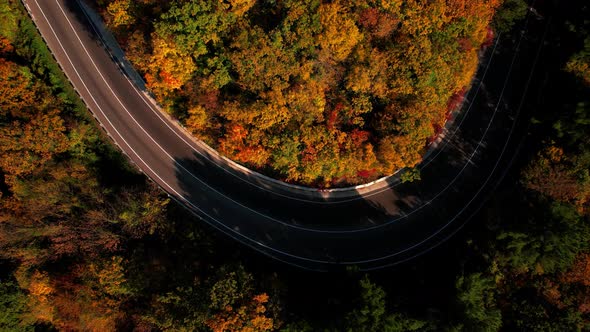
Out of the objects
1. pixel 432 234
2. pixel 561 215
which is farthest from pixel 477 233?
pixel 561 215

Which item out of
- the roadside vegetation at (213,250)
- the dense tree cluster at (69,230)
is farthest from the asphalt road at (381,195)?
the dense tree cluster at (69,230)

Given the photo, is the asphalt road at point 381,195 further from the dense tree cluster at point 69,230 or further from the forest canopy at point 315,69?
the forest canopy at point 315,69

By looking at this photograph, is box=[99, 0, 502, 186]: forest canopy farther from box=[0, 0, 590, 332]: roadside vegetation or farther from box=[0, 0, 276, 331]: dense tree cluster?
box=[0, 0, 276, 331]: dense tree cluster

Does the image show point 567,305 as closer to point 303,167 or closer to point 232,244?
point 303,167

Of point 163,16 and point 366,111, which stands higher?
point 163,16

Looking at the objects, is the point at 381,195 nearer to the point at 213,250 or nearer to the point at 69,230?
the point at 213,250

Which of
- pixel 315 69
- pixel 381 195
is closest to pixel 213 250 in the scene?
pixel 381 195

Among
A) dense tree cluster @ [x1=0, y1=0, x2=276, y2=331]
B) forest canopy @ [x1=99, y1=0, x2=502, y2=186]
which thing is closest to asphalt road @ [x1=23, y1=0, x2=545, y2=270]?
dense tree cluster @ [x1=0, y1=0, x2=276, y2=331]
